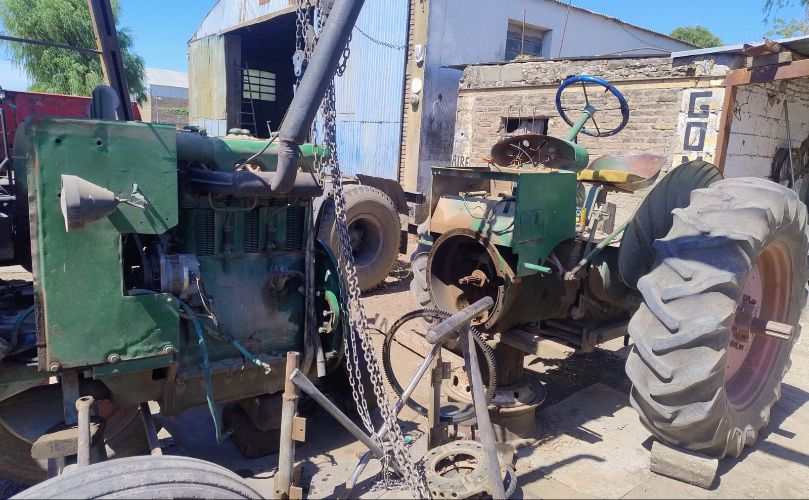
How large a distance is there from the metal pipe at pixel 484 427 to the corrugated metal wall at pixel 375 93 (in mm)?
8354

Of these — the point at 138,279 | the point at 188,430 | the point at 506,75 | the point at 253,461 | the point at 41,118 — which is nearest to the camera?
the point at 41,118

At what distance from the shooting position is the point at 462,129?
10.3m

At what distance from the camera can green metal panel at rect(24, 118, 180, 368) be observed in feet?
7.29

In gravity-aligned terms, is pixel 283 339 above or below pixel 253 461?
above

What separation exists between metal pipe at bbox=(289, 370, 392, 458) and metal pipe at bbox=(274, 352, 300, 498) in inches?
1.2

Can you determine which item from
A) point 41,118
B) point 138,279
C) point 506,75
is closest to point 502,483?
point 138,279

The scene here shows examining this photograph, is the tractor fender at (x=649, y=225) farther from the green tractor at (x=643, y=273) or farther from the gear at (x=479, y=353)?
the gear at (x=479, y=353)

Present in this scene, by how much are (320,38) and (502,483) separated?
205 cm

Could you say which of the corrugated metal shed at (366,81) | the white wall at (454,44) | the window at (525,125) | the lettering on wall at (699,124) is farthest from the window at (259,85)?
the lettering on wall at (699,124)

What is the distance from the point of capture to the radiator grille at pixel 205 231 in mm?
2824

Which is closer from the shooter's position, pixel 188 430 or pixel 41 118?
pixel 41 118

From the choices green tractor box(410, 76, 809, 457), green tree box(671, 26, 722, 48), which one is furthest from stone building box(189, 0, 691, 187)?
green tree box(671, 26, 722, 48)

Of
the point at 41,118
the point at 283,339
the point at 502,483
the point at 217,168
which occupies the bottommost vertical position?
the point at 502,483

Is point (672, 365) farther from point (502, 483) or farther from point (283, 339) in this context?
point (283, 339)
